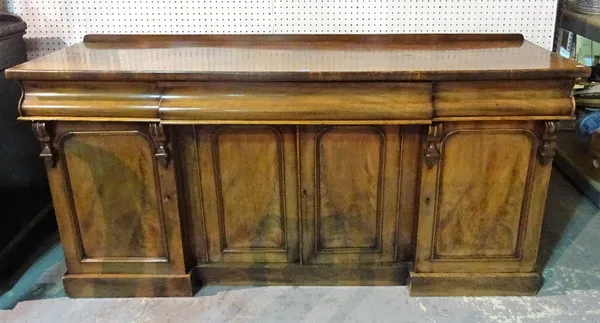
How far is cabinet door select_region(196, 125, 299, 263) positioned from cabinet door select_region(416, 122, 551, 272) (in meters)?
0.49

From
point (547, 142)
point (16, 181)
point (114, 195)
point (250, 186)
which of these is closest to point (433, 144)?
point (547, 142)

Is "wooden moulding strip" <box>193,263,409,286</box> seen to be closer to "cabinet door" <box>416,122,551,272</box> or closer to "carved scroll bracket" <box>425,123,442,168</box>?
"cabinet door" <box>416,122,551,272</box>

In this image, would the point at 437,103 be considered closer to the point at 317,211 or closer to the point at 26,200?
the point at 317,211

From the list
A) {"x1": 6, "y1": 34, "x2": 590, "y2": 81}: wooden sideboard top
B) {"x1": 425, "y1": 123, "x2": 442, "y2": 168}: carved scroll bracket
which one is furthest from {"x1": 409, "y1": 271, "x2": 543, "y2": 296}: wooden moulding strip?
{"x1": 6, "y1": 34, "x2": 590, "y2": 81}: wooden sideboard top

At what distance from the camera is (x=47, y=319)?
6.37 feet

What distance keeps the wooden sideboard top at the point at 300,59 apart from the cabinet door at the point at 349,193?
217mm

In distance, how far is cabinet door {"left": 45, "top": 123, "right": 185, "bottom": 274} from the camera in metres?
1.84

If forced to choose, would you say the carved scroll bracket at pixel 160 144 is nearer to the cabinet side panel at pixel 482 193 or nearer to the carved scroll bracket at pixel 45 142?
the carved scroll bracket at pixel 45 142

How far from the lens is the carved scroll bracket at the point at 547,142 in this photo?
176cm

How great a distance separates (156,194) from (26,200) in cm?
87

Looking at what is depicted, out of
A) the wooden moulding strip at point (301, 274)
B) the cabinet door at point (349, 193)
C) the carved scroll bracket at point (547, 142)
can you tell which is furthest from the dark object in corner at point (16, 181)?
the carved scroll bracket at point (547, 142)

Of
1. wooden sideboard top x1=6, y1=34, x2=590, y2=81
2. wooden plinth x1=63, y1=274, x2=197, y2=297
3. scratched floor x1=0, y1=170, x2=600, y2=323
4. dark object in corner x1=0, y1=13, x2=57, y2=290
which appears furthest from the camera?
dark object in corner x1=0, y1=13, x2=57, y2=290

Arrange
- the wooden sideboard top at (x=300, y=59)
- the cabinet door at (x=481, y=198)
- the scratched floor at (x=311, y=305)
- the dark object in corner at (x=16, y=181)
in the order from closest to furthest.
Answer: the wooden sideboard top at (x=300, y=59)
the cabinet door at (x=481, y=198)
the scratched floor at (x=311, y=305)
the dark object in corner at (x=16, y=181)

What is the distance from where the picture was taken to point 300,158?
188 cm
